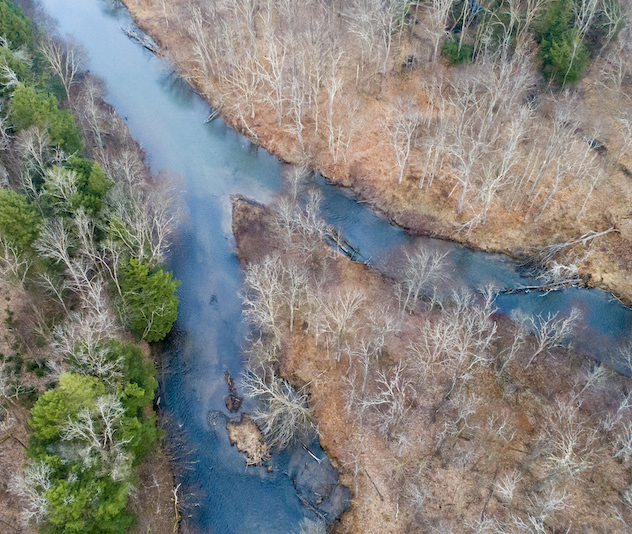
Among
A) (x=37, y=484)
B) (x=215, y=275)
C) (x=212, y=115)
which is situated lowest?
(x=215, y=275)

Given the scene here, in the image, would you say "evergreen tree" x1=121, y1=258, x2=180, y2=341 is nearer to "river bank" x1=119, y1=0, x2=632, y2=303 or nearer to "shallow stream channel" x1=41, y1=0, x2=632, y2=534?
"shallow stream channel" x1=41, y1=0, x2=632, y2=534

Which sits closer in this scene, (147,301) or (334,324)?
(147,301)

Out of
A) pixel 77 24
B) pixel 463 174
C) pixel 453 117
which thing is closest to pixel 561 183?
pixel 463 174

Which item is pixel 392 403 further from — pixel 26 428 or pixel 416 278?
pixel 26 428

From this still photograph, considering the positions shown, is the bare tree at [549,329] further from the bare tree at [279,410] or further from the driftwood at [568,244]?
the bare tree at [279,410]

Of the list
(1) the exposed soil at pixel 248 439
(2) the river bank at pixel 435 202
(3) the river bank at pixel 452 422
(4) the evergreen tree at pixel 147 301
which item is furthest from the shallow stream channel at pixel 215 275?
(3) the river bank at pixel 452 422

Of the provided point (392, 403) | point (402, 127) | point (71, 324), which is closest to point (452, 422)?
point (392, 403)

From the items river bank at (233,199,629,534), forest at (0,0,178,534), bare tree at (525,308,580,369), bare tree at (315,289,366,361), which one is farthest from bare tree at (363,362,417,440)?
forest at (0,0,178,534)
